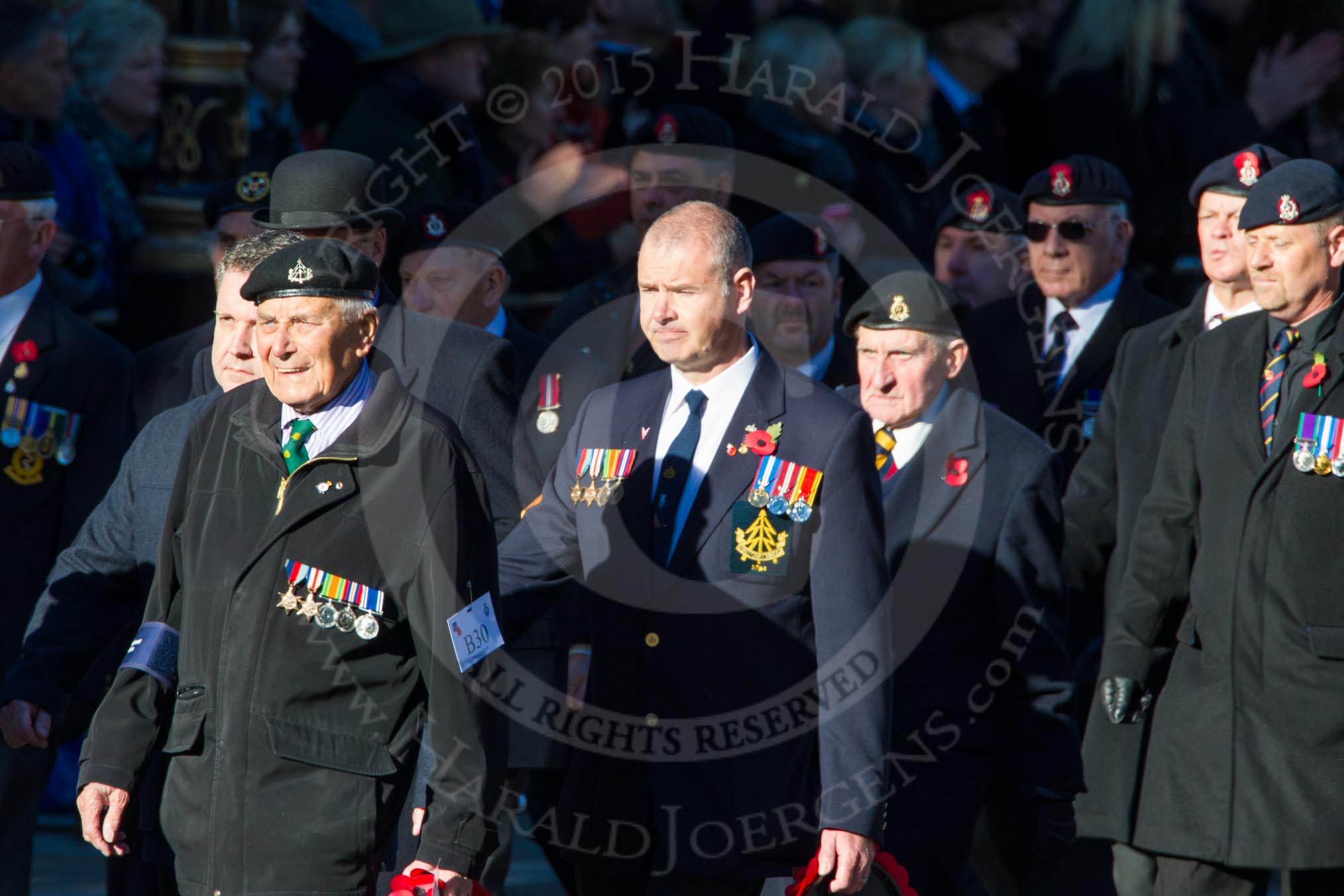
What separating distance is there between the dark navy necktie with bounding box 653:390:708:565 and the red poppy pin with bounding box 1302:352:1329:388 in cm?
195

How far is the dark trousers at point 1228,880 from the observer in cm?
627

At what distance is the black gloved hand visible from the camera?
6.41 metres

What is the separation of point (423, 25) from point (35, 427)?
3170 millimetres

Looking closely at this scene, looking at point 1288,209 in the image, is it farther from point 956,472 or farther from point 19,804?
point 19,804

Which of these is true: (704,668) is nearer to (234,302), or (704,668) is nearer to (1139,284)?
(234,302)

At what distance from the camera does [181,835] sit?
4910mm

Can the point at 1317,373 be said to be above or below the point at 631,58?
below

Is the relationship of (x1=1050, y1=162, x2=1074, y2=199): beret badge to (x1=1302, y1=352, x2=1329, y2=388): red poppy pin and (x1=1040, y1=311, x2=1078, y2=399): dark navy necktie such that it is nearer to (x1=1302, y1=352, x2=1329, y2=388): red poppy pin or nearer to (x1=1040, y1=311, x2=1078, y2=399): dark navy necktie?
(x1=1040, y1=311, x2=1078, y2=399): dark navy necktie

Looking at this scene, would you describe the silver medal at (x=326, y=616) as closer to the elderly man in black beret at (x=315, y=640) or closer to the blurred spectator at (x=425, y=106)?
the elderly man in black beret at (x=315, y=640)

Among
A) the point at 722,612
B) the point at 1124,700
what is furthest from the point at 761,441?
the point at 1124,700

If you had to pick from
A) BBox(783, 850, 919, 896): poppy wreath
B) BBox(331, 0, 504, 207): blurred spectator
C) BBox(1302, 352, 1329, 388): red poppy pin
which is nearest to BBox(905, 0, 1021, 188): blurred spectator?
BBox(331, 0, 504, 207): blurred spectator

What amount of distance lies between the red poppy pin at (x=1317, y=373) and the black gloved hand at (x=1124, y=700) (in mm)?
1040

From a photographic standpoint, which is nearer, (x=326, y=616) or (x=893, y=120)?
(x=326, y=616)

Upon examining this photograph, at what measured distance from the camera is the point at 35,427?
7348 mm
